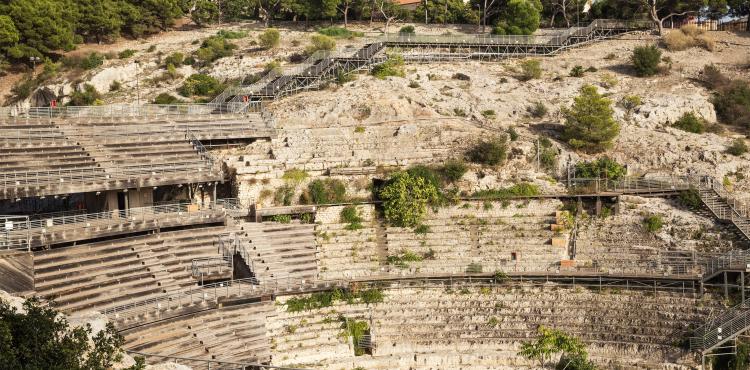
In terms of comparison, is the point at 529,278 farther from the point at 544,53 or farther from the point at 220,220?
the point at 544,53

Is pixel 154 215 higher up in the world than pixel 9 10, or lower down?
lower down

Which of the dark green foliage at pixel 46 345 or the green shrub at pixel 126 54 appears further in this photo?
the green shrub at pixel 126 54

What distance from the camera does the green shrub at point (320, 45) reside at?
2312 inches

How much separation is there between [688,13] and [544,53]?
13650mm

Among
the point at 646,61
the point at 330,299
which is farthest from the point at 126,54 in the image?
the point at 646,61

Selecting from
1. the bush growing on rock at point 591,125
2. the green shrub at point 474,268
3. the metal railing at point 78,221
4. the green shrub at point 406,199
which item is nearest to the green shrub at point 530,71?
the bush growing on rock at point 591,125

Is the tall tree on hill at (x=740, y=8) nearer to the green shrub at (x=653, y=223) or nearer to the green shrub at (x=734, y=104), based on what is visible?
the green shrub at (x=734, y=104)

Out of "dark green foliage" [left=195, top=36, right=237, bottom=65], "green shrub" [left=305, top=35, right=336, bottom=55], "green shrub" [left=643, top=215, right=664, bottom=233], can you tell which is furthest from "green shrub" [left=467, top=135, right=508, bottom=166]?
"dark green foliage" [left=195, top=36, right=237, bottom=65]

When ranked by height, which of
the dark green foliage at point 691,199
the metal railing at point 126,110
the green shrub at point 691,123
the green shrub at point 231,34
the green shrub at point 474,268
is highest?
the green shrub at point 231,34

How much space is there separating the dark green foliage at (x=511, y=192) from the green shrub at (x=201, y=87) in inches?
832

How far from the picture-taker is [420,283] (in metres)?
38.5

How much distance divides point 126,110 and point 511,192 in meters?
22.0

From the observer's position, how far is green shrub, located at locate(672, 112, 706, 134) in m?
47.8

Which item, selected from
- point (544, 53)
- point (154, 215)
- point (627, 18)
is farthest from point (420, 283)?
point (627, 18)
